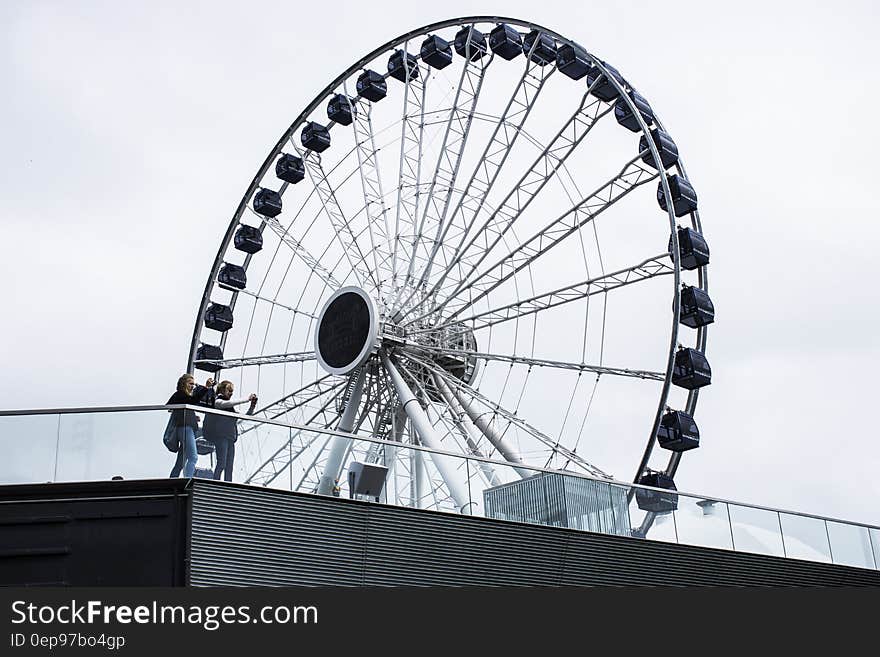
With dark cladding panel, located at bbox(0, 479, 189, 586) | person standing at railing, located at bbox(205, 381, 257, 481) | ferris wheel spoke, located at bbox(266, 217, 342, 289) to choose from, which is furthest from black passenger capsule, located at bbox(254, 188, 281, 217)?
dark cladding panel, located at bbox(0, 479, 189, 586)

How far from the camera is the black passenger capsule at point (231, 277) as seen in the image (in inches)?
1092

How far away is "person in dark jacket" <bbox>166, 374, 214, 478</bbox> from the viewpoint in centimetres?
1238

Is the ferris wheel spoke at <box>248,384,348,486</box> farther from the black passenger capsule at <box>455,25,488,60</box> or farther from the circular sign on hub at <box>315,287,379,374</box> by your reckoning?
the black passenger capsule at <box>455,25,488,60</box>

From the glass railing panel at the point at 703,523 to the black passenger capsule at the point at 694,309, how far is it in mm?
5254

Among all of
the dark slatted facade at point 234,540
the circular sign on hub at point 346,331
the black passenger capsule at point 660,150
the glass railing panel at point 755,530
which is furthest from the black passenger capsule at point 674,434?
the dark slatted facade at point 234,540

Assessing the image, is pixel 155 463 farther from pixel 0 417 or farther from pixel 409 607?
pixel 409 607

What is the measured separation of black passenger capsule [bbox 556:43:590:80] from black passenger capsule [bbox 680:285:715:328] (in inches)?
219

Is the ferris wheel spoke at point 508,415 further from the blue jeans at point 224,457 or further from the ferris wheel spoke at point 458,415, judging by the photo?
the blue jeans at point 224,457

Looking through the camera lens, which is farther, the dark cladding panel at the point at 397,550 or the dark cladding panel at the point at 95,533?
the dark cladding panel at the point at 397,550

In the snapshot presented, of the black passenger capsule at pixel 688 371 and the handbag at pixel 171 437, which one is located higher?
the black passenger capsule at pixel 688 371

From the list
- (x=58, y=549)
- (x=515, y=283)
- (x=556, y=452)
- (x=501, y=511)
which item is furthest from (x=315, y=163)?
(x=58, y=549)

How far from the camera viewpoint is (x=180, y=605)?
1099 cm

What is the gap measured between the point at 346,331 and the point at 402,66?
737 cm

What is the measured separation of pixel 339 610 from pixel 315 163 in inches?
704
